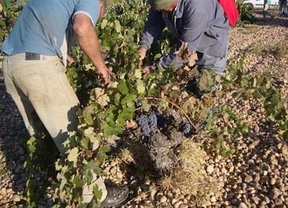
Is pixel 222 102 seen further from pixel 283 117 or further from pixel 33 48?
pixel 33 48

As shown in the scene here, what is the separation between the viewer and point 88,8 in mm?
2629

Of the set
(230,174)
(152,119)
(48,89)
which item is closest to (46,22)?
(48,89)

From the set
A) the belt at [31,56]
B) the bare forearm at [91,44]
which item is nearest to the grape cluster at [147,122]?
the bare forearm at [91,44]

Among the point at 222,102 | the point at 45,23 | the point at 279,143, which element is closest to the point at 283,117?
the point at 279,143

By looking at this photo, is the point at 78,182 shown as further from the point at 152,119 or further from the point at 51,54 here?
the point at 152,119

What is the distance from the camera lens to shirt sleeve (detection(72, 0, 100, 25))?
2.61 m

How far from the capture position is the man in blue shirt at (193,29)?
2972 millimetres

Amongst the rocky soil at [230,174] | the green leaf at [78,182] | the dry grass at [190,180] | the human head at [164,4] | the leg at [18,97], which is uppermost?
the human head at [164,4]

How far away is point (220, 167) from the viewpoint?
3.56m

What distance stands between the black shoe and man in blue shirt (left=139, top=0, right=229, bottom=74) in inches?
35.5

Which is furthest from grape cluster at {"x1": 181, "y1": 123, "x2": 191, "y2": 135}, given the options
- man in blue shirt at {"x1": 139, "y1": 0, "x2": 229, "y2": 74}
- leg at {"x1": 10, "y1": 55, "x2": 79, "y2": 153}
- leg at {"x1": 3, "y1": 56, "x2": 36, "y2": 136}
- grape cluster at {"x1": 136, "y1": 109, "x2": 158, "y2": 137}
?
leg at {"x1": 3, "y1": 56, "x2": 36, "y2": 136}

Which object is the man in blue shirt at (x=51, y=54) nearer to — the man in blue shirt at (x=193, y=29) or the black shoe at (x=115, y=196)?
the black shoe at (x=115, y=196)

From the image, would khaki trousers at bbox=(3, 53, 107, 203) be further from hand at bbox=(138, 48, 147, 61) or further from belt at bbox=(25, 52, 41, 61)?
hand at bbox=(138, 48, 147, 61)

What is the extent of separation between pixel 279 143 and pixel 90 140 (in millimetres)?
2075
